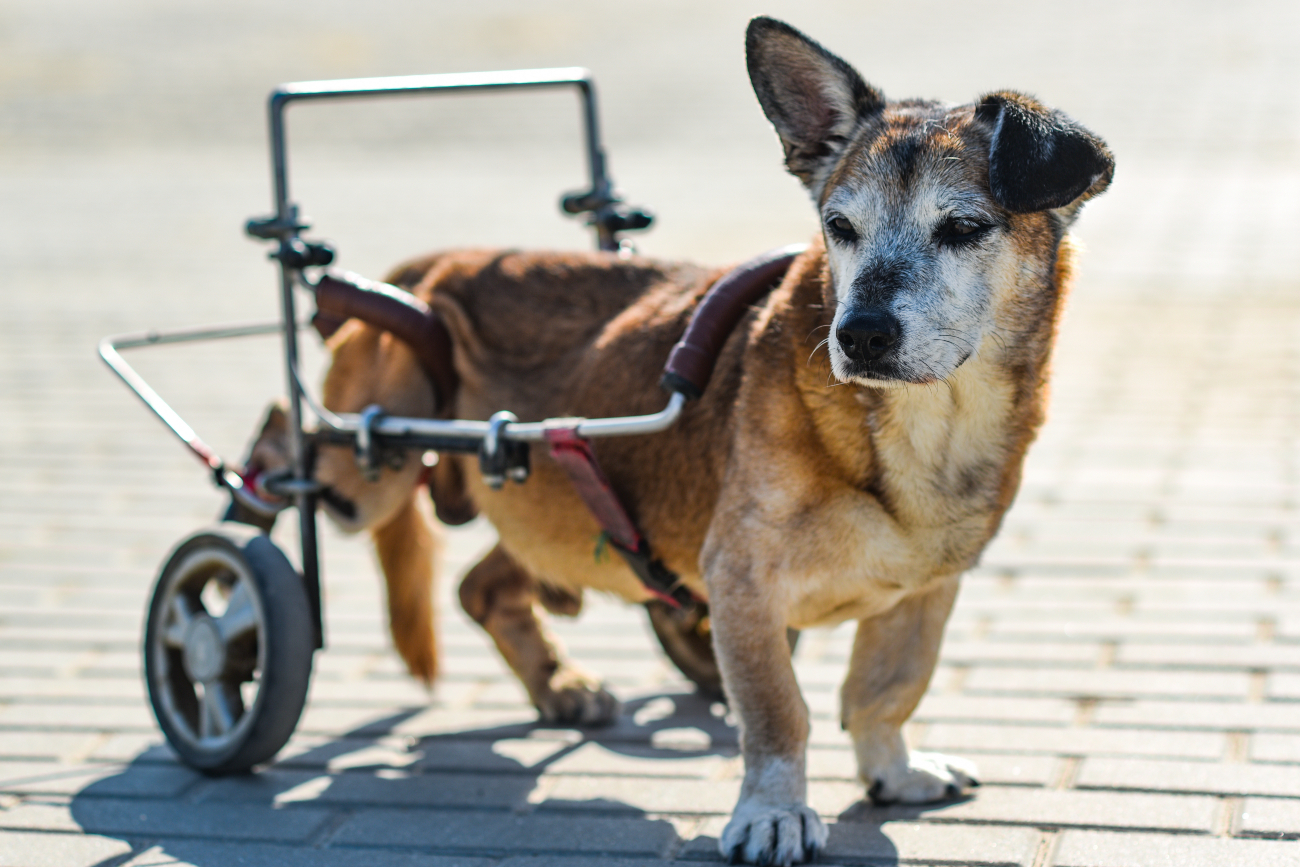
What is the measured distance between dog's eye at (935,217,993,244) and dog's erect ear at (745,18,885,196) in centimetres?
44

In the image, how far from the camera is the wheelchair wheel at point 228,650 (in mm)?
3484

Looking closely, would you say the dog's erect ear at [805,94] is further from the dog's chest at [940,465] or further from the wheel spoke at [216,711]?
the wheel spoke at [216,711]

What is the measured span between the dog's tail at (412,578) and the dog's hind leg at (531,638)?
0.44ft

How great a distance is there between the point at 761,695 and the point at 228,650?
1383mm

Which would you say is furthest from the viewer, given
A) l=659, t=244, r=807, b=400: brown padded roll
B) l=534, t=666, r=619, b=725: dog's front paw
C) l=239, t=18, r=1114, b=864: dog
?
l=534, t=666, r=619, b=725: dog's front paw

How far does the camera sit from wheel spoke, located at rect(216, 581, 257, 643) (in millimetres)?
3562

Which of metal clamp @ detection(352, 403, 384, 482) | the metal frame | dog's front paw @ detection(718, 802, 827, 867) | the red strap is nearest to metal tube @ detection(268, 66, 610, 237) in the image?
the metal frame

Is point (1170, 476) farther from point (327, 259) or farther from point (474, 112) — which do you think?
point (474, 112)

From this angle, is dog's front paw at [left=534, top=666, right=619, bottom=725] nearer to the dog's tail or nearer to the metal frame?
the dog's tail

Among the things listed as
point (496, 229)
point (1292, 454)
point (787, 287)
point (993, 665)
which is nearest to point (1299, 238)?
point (1292, 454)

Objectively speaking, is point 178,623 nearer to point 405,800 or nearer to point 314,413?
point 314,413

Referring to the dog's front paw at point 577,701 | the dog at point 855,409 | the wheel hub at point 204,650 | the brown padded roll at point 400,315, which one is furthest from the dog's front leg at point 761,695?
the wheel hub at point 204,650

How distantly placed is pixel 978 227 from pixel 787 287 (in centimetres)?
53

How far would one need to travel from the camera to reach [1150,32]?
Result: 1852 centimetres
